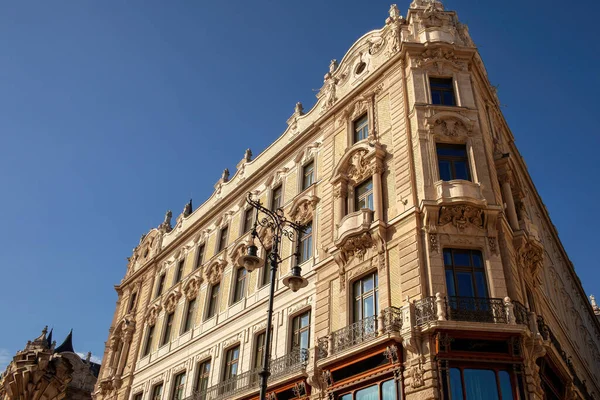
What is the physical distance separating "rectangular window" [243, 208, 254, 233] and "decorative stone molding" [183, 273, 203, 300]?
161 inches

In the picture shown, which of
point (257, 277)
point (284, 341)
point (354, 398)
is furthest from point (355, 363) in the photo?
point (257, 277)

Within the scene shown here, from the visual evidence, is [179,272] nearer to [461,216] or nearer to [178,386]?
[178,386]

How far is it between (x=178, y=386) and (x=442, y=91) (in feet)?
63.4

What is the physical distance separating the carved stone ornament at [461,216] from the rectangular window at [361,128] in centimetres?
695

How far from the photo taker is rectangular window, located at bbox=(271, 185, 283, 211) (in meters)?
28.6

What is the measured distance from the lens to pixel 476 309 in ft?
53.9

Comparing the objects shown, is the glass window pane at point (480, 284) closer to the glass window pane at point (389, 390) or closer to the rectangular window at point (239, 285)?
the glass window pane at point (389, 390)

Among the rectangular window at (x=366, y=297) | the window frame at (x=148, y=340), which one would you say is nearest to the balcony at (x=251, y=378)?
the rectangular window at (x=366, y=297)

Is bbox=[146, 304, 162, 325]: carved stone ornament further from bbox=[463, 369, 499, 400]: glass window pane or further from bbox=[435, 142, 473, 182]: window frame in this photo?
bbox=[463, 369, 499, 400]: glass window pane

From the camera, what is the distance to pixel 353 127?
25562 millimetres

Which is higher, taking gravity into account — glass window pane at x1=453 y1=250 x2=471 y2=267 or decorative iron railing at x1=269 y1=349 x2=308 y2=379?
glass window pane at x1=453 y1=250 x2=471 y2=267

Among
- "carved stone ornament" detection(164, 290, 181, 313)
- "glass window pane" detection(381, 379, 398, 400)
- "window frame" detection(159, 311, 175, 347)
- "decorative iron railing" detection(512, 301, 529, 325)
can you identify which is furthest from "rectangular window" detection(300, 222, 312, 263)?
"window frame" detection(159, 311, 175, 347)

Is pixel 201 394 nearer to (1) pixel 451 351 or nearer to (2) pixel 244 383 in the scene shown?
(2) pixel 244 383

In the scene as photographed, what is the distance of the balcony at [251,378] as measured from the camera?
20156 mm
